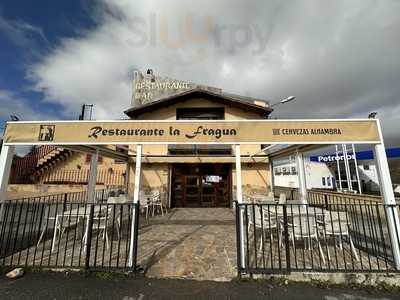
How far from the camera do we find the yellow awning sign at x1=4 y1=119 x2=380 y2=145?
174 inches

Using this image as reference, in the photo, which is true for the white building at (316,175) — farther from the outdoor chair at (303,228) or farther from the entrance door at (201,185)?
the outdoor chair at (303,228)

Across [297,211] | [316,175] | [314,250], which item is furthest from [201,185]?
[316,175]

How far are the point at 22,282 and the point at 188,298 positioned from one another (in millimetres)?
2882

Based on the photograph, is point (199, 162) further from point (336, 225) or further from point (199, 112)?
point (336, 225)

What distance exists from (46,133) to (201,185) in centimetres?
786

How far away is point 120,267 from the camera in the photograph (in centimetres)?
385

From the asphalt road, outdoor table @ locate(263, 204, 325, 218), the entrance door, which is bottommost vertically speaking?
the asphalt road

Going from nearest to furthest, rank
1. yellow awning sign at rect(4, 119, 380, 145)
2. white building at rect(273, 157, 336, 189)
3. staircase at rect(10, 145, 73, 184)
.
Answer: yellow awning sign at rect(4, 119, 380, 145) < staircase at rect(10, 145, 73, 184) < white building at rect(273, 157, 336, 189)

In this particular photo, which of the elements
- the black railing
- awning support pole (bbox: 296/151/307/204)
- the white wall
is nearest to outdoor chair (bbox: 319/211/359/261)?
the black railing

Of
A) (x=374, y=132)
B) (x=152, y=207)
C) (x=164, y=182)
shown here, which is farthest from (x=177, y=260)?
(x=164, y=182)

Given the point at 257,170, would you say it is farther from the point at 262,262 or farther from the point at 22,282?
the point at 22,282

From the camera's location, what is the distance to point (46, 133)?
457 cm

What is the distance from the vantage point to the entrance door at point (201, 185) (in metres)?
Answer: 11.1

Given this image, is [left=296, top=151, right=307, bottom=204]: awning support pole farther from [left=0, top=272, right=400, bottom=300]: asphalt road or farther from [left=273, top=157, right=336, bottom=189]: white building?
[left=273, top=157, right=336, bottom=189]: white building
